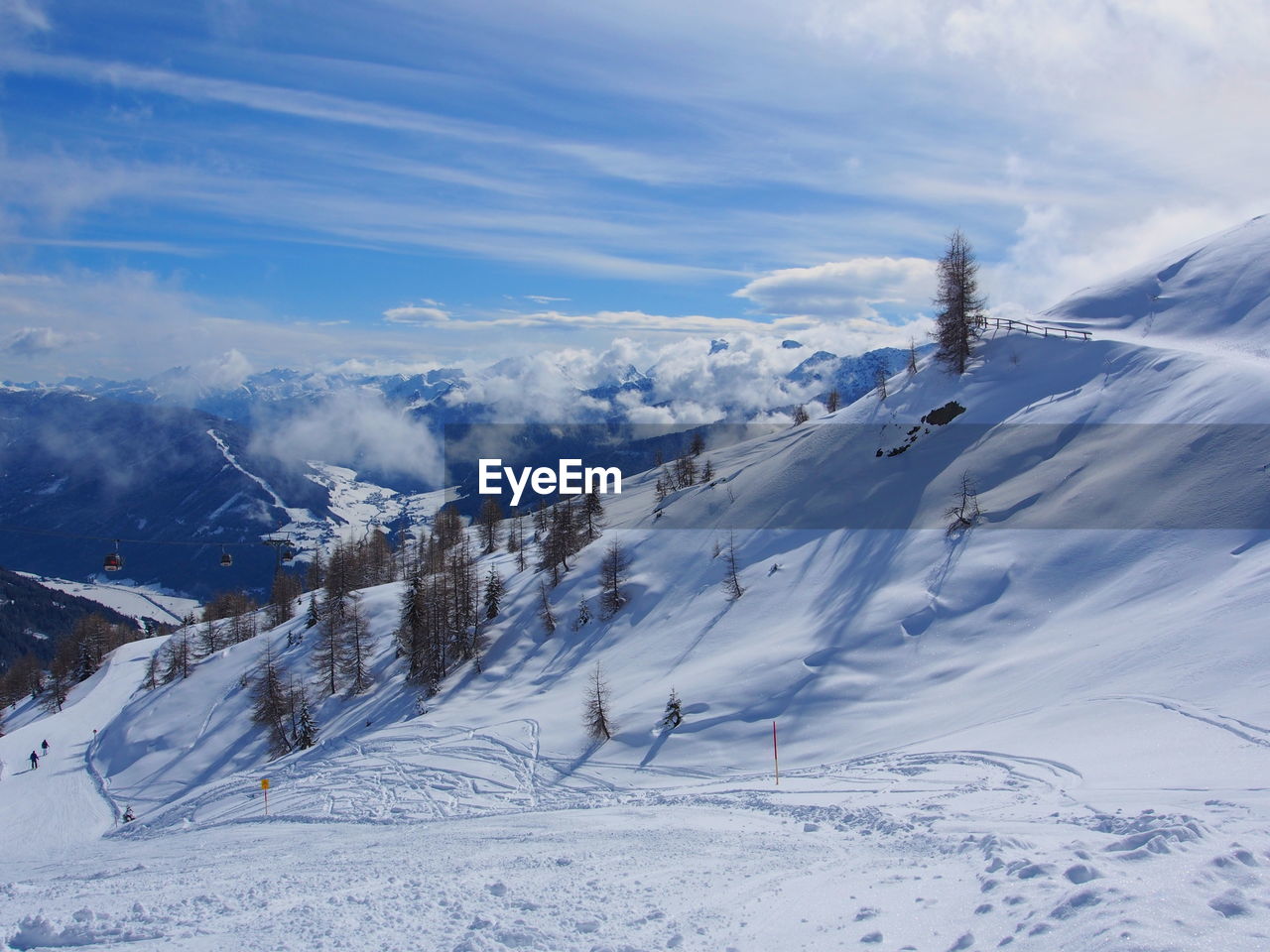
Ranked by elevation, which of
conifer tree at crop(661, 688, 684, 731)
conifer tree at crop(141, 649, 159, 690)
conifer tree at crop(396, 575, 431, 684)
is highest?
conifer tree at crop(661, 688, 684, 731)

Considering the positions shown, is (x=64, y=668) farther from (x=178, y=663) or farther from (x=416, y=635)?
(x=416, y=635)

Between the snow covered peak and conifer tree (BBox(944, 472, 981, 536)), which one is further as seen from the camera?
the snow covered peak

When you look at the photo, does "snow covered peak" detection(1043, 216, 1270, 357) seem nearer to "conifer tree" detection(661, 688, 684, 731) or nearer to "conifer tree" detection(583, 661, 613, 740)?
"conifer tree" detection(661, 688, 684, 731)

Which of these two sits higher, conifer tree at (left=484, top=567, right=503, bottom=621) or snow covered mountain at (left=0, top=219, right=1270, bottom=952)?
snow covered mountain at (left=0, top=219, right=1270, bottom=952)

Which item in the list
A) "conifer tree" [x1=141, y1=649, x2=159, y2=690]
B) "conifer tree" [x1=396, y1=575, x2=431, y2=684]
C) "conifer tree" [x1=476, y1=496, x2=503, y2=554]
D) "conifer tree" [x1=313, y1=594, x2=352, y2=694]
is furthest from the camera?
"conifer tree" [x1=476, y1=496, x2=503, y2=554]

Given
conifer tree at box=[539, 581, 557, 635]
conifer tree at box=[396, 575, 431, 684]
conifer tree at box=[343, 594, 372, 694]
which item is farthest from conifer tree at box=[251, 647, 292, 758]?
conifer tree at box=[539, 581, 557, 635]

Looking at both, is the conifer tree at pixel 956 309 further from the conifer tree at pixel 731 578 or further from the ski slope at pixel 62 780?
the ski slope at pixel 62 780

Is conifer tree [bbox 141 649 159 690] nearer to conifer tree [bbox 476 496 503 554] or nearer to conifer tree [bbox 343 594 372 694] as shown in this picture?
conifer tree [bbox 343 594 372 694]

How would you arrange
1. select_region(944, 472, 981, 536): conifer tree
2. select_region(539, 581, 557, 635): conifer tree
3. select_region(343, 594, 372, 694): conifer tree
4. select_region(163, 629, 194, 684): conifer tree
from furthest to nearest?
select_region(163, 629, 194, 684): conifer tree, select_region(343, 594, 372, 694): conifer tree, select_region(539, 581, 557, 635): conifer tree, select_region(944, 472, 981, 536): conifer tree

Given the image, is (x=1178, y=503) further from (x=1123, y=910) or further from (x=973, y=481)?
(x=1123, y=910)
